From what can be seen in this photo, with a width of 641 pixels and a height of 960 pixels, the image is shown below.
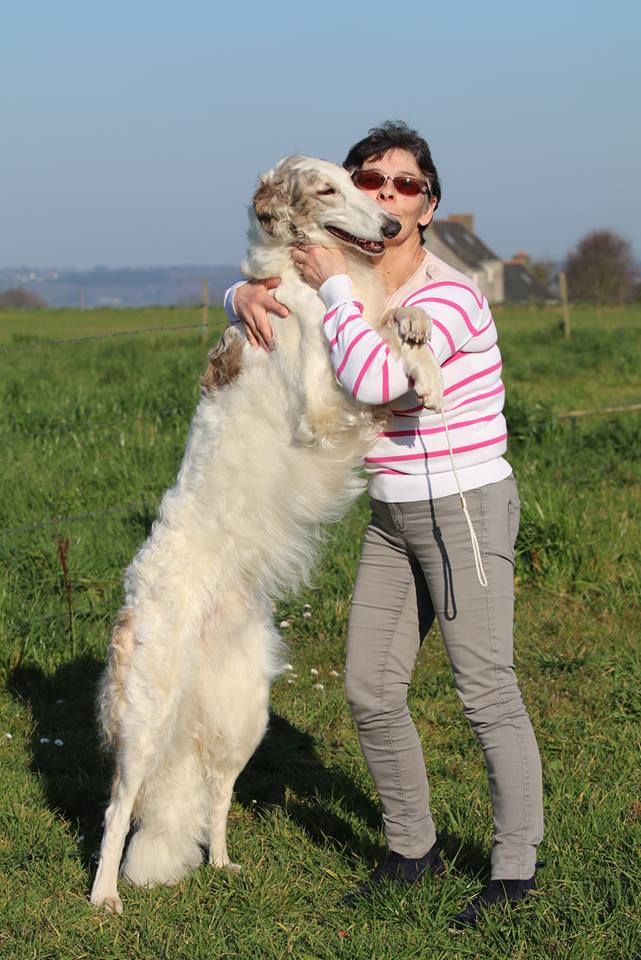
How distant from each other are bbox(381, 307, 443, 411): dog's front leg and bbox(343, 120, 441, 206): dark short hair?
641 mm

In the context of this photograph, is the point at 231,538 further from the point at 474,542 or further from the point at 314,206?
the point at 314,206

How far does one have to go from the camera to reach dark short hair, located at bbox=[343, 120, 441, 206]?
362 cm

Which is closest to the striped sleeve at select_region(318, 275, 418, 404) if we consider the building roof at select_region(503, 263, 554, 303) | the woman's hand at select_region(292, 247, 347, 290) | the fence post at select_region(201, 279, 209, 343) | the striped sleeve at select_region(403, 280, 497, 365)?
the striped sleeve at select_region(403, 280, 497, 365)

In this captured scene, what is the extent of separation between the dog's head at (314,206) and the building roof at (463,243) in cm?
6100

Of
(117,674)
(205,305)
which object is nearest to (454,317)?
(117,674)

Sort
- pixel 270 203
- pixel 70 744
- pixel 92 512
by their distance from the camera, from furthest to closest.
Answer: pixel 92 512
pixel 70 744
pixel 270 203

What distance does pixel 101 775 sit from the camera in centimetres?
484

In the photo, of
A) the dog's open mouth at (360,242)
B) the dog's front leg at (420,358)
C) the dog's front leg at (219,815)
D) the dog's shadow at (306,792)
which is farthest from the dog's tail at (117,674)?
the dog's open mouth at (360,242)

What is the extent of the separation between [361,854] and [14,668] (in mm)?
2412

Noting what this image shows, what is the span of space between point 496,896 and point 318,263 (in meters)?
2.04

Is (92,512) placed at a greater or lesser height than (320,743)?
greater

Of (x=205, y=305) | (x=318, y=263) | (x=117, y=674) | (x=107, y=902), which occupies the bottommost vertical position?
(x=107, y=902)

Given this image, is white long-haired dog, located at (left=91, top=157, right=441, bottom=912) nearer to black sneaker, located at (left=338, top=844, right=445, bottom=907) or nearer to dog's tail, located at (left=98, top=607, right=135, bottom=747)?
dog's tail, located at (left=98, top=607, right=135, bottom=747)

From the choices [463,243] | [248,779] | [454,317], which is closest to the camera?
[454,317]
